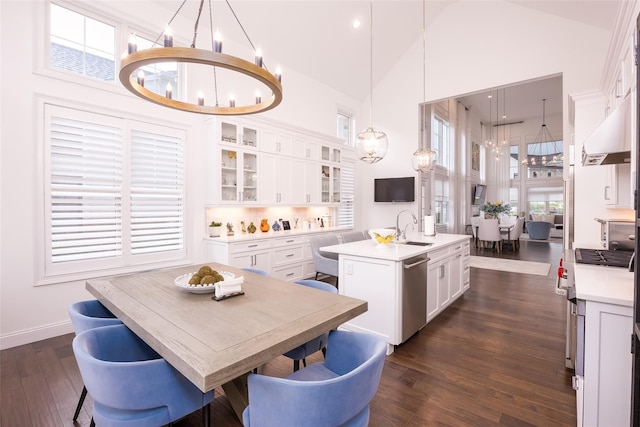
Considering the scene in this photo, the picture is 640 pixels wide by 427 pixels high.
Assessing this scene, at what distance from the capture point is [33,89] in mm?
3066

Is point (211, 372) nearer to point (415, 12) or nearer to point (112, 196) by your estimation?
point (112, 196)

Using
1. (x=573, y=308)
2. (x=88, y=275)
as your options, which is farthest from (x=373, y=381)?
(x=88, y=275)

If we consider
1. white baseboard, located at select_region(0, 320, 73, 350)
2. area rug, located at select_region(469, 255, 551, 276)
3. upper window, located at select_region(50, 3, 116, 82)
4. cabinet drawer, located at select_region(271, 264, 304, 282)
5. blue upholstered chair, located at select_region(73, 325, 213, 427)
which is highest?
upper window, located at select_region(50, 3, 116, 82)

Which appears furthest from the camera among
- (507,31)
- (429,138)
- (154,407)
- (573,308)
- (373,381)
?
(429,138)

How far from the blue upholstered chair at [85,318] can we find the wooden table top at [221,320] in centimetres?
11

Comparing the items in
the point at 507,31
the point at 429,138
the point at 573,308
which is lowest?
the point at 573,308

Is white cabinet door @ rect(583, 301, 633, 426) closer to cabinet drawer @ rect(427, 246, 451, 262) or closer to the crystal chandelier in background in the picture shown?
cabinet drawer @ rect(427, 246, 451, 262)

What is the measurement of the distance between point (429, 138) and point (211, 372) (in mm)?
8469

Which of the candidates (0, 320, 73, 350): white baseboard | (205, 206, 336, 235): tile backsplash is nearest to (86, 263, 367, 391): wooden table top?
(0, 320, 73, 350): white baseboard

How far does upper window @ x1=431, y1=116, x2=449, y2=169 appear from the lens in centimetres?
880

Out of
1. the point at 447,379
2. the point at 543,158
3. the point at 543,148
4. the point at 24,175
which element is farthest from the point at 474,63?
the point at 543,148

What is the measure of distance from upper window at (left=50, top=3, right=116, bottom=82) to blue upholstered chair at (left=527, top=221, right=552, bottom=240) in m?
13.2

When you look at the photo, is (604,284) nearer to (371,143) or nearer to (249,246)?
(371,143)

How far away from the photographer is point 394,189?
7.13 m
